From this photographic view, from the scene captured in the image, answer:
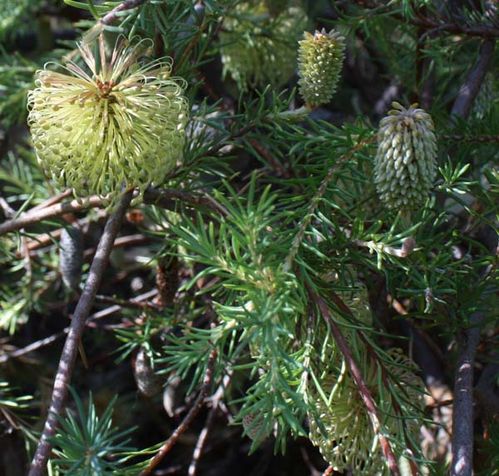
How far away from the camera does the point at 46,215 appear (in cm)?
80

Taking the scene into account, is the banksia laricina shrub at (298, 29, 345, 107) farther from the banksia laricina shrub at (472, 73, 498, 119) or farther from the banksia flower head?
the banksia laricina shrub at (472, 73, 498, 119)

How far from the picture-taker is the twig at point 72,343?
61cm

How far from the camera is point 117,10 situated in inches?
23.6

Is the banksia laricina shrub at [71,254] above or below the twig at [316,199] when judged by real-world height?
below

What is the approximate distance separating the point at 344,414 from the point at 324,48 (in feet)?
1.01

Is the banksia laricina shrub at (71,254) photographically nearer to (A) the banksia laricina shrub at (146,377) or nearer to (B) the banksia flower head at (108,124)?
(A) the banksia laricina shrub at (146,377)

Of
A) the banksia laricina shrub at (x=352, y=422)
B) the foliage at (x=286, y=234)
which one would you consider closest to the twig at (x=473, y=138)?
the foliage at (x=286, y=234)

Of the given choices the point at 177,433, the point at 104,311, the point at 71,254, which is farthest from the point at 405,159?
the point at 104,311

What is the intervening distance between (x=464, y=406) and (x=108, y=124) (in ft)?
1.27

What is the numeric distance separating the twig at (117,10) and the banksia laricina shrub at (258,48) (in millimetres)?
369

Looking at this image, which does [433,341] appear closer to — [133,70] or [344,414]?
[344,414]

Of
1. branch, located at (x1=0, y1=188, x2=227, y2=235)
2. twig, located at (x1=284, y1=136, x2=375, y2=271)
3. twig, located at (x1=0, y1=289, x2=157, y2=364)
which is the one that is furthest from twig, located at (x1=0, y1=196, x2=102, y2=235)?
twig, located at (x1=284, y1=136, x2=375, y2=271)

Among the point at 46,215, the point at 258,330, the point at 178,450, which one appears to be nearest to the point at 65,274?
the point at 46,215

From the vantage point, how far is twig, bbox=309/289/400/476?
57cm
